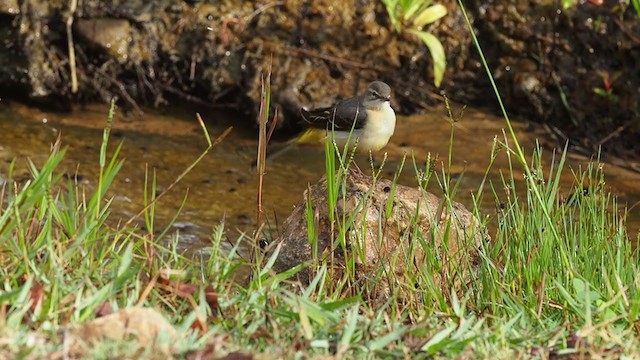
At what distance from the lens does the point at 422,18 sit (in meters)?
8.86

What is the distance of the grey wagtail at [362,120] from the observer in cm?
612

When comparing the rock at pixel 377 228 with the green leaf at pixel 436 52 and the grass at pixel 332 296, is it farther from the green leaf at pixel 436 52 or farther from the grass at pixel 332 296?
the green leaf at pixel 436 52

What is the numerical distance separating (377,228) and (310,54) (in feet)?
14.2

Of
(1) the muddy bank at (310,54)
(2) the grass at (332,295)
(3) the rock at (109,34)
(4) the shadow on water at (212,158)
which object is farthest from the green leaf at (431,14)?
(2) the grass at (332,295)

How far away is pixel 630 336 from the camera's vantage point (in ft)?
12.4

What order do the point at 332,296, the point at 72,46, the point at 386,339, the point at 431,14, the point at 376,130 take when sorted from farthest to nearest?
the point at 72,46 → the point at 431,14 → the point at 376,130 → the point at 332,296 → the point at 386,339

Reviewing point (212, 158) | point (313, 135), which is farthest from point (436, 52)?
point (313, 135)

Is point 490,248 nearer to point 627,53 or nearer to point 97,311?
point 97,311

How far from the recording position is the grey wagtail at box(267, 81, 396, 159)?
6.12m

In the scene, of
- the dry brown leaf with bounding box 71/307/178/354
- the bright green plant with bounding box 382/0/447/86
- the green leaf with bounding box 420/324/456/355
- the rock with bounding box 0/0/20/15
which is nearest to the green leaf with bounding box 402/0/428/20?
the bright green plant with bounding box 382/0/447/86

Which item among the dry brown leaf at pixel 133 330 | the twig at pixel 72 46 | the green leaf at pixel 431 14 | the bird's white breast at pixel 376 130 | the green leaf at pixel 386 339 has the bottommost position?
the twig at pixel 72 46

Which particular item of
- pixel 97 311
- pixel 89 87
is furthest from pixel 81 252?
pixel 89 87

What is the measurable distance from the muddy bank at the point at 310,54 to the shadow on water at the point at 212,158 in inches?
8.8

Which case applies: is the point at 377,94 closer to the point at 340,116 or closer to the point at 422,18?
the point at 340,116
